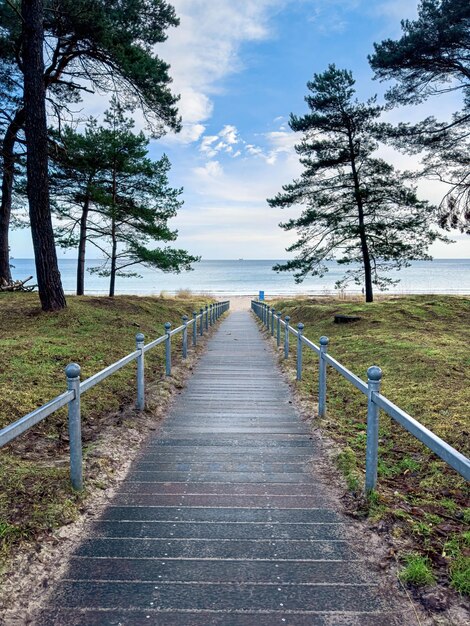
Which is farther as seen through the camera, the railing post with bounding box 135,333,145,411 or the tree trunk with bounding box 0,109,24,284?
the tree trunk with bounding box 0,109,24,284

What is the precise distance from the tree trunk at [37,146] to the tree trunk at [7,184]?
13.0 ft

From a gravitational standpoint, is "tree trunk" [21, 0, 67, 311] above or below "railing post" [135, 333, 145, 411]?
above

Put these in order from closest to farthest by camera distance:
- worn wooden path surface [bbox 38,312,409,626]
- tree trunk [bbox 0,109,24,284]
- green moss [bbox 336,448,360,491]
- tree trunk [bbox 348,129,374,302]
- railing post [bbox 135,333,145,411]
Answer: worn wooden path surface [bbox 38,312,409,626]
green moss [bbox 336,448,360,491]
railing post [bbox 135,333,145,411]
tree trunk [bbox 0,109,24,284]
tree trunk [bbox 348,129,374,302]

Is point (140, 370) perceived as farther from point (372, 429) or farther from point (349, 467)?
point (372, 429)

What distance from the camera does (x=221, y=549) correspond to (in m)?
2.93

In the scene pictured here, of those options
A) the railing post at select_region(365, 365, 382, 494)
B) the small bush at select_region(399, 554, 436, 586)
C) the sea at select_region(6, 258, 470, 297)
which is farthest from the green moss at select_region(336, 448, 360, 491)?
the sea at select_region(6, 258, 470, 297)

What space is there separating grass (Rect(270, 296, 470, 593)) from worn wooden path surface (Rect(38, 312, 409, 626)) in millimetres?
426

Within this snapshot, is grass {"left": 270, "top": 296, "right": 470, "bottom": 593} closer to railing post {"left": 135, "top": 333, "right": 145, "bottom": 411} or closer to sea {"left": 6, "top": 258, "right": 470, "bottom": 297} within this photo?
railing post {"left": 135, "top": 333, "right": 145, "bottom": 411}

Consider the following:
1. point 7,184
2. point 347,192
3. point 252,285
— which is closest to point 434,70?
point 347,192

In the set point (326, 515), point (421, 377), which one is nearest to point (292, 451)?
point (326, 515)

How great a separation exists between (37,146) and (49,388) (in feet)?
23.8

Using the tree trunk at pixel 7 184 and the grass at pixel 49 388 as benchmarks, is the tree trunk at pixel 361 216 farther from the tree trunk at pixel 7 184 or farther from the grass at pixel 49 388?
the tree trunk at pixel 7 184

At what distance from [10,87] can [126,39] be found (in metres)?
5.39

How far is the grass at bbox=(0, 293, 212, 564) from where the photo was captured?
323cm
